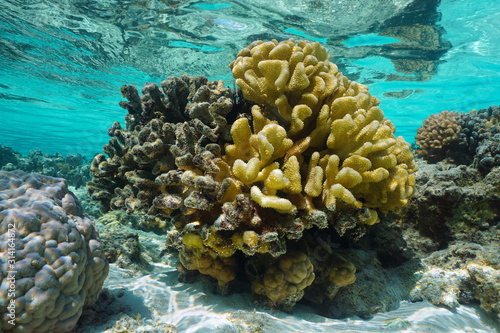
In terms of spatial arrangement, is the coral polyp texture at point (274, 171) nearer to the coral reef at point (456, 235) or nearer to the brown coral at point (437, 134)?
the coral reef at point (456, 235)

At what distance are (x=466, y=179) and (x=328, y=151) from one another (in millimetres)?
3094

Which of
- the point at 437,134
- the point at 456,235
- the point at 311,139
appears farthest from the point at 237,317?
the point at 437,134

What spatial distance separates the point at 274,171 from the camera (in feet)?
7.47

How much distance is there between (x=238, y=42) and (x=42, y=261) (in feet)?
39.0

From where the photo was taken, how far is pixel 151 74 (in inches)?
643

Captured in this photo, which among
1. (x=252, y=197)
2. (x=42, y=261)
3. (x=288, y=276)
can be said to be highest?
(x=252, y=197)

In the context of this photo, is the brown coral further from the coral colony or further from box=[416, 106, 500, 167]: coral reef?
the coral colony

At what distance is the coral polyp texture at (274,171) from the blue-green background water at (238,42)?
796cm

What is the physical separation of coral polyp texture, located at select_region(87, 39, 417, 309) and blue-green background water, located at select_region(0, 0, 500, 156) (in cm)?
796

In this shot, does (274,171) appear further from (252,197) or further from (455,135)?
(455,135)

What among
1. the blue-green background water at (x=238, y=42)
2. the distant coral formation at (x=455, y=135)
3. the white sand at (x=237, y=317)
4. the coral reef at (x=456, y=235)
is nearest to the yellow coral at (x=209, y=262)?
the white sand at (x=237, y=317)

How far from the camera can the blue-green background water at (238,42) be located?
9.44 meters

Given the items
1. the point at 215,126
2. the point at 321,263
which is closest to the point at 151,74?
the point at 215,126

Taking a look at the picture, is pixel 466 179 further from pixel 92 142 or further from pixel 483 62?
pixel 92 142
